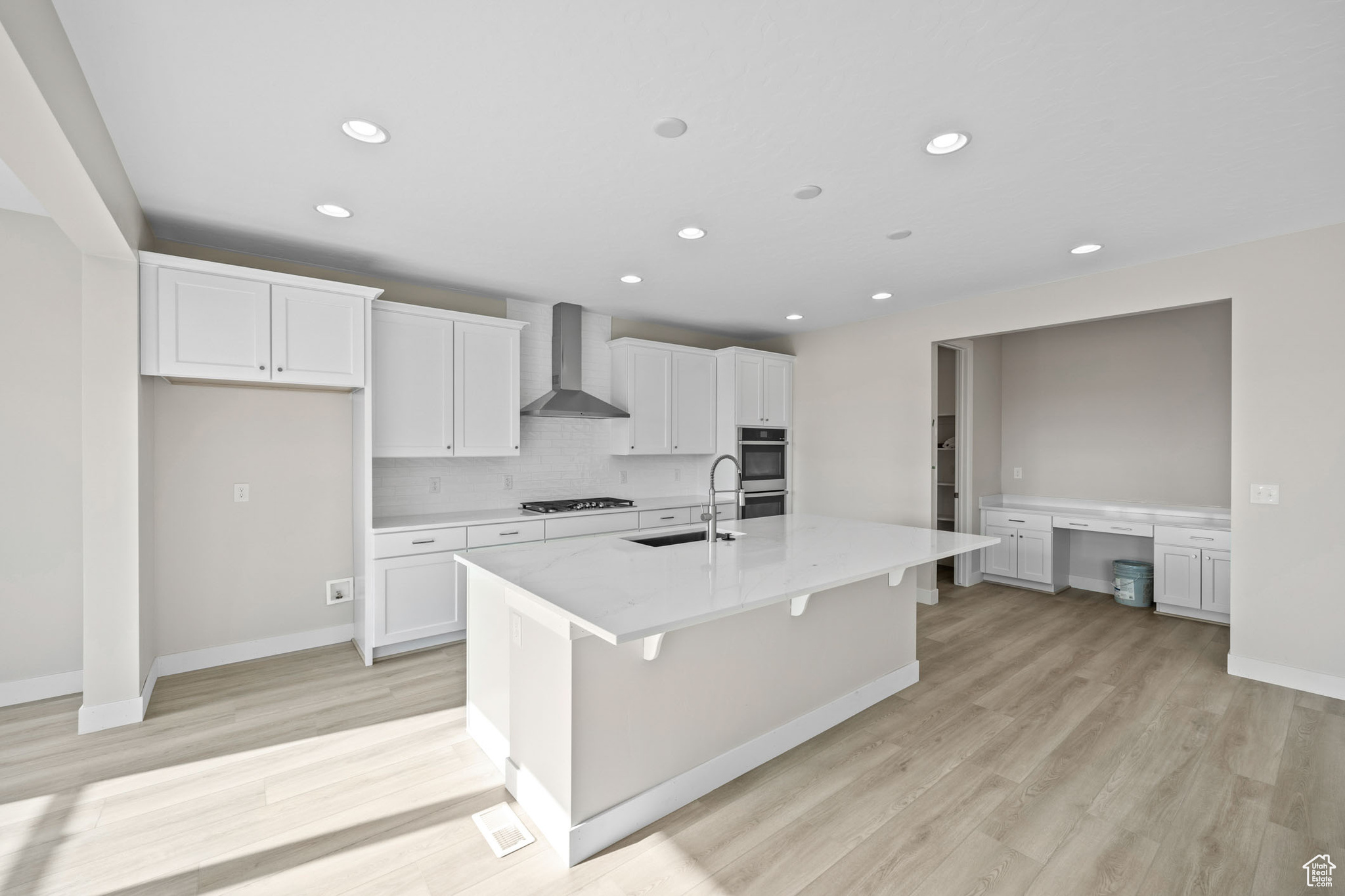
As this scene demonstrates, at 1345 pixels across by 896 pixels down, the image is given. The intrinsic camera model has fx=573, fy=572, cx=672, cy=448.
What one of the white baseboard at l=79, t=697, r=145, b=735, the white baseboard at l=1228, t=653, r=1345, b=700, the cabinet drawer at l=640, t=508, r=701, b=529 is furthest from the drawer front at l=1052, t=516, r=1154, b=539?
→ the white baseboard at l=79, t=697, r=145, b=735

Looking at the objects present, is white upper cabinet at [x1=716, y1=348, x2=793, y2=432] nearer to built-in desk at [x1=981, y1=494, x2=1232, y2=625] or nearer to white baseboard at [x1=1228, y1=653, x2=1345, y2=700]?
built-in desk at [x1=981, y1=494, x2=1232, y2=625]

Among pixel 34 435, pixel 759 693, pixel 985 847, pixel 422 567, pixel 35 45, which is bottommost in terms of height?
pixel 985 847

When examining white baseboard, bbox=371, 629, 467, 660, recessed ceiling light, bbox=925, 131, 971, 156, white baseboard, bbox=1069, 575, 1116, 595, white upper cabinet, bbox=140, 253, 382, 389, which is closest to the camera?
recessed ceiling light, bbox=925, 131, 971, 156

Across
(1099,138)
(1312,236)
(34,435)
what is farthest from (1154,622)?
(34,435)

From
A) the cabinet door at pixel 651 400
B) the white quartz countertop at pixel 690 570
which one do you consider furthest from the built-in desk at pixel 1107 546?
the cabinet door at pixel 651 400

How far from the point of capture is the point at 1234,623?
3.33 meters

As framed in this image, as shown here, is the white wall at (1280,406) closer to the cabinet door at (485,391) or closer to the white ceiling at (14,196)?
the cabinet door at (485,391)

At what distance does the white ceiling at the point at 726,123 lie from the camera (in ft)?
5.17

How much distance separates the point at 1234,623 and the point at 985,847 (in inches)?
105

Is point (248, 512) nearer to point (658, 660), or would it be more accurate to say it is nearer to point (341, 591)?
point (341, 591)

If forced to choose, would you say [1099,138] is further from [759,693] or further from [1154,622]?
[1154,622]

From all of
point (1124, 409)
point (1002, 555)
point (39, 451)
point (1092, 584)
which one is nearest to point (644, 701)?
point (39, 451)

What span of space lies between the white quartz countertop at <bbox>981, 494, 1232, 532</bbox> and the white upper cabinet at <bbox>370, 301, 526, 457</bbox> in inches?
177

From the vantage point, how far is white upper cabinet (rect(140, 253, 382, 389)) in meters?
2.88
